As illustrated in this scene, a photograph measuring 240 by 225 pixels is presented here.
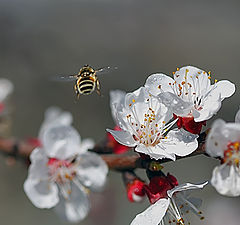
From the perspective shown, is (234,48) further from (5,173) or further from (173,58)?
(5,173)

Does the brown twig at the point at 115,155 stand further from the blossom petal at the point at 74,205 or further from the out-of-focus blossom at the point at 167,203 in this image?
the blossom petal at the point at 74,205

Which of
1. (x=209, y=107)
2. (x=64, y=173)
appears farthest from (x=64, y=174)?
(x=209, y=107)

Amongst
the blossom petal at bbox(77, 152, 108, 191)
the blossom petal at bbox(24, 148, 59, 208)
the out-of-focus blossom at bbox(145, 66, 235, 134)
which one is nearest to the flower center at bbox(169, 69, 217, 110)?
the out-of-focus blossom at bbox(145, 66, 235, 134)

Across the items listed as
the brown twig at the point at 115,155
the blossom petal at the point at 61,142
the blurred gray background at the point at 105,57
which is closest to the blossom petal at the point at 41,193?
the blossom petal at the point at 61,142

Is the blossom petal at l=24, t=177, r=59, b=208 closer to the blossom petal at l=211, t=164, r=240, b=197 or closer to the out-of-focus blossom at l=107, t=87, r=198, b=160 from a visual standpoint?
the out-of-focus blossom at l=107, t=87, r=198, b=160

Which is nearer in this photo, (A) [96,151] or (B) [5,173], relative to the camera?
(A) [96,151]

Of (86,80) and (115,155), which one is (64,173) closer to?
(115,155)

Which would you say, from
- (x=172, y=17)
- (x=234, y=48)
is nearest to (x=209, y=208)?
(x=234, y=48)
